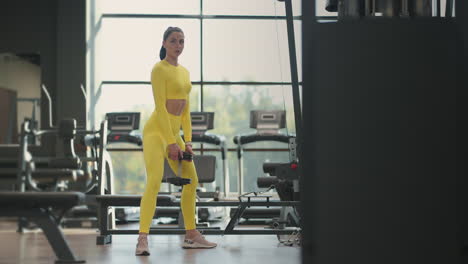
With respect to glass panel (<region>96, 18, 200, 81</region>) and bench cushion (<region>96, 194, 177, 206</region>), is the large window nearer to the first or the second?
glass panel (<region>96, 18, 200, 81</region>)

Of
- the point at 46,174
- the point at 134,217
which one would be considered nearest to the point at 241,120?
the point at 134,217

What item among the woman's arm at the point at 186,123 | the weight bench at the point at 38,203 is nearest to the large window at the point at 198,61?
the woman's arm at the point at 186,123

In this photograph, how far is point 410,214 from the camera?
5.47ft

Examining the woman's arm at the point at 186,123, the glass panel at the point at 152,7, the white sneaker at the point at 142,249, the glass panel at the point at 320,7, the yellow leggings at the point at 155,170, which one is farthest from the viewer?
the glass panel at the point at 152,7

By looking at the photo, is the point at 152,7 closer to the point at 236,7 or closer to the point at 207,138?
the point at 236,7

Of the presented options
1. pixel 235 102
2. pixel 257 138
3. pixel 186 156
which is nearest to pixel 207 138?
pixel 257 138

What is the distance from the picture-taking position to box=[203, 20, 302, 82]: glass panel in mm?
9883

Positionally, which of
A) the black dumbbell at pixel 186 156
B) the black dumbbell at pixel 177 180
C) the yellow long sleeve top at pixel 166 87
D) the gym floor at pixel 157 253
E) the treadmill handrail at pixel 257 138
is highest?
the yellow long sleeve top at pixel 166 87

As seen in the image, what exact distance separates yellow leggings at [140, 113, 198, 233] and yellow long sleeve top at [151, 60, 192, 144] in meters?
0.06

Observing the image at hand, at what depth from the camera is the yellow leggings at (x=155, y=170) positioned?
4.13 meters

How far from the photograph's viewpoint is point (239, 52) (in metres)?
9.98

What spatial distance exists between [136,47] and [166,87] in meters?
5.91

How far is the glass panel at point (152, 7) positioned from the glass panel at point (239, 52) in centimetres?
37

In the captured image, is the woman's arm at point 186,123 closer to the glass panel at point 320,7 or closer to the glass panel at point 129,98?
the glass panel at point 320,7
